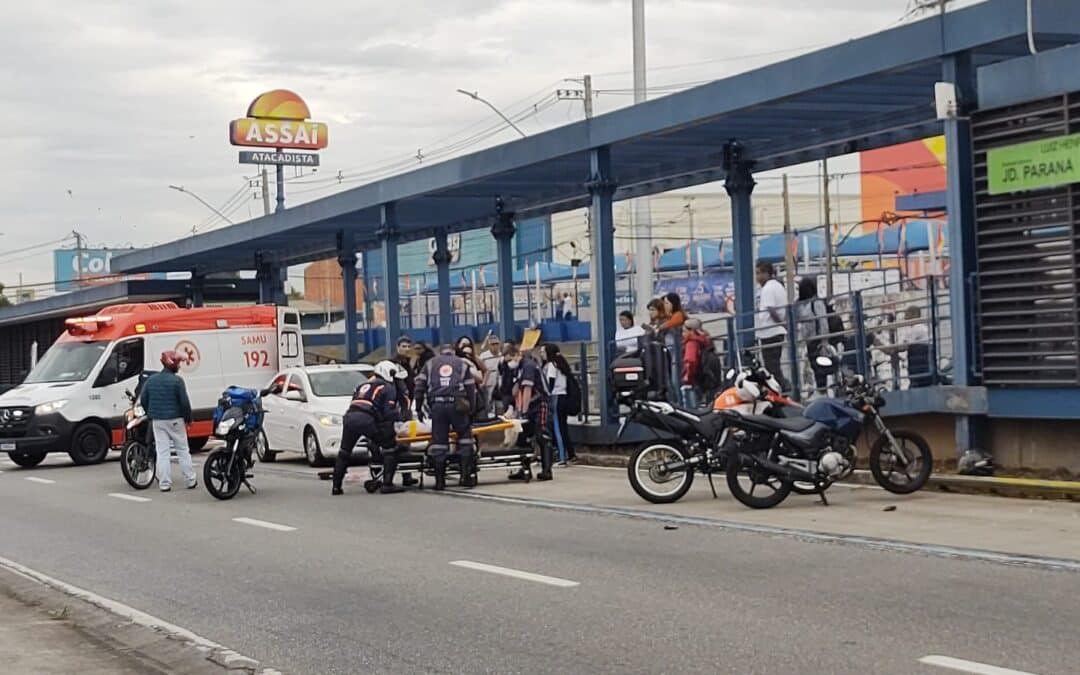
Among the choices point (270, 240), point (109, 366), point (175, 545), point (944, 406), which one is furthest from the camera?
Result: point (270, 240)

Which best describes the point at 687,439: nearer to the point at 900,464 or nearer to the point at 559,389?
the point at 900,464

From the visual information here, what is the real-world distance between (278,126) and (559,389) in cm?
4596

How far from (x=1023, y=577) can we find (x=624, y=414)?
12624mm

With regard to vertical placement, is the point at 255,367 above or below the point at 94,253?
below

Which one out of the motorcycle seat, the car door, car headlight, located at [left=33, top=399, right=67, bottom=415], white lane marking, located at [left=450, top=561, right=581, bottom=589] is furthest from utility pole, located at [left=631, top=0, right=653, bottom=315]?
white lane marking, located at [left=450, top=561, right=581, bottom=589]

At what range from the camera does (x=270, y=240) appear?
38.3 metres

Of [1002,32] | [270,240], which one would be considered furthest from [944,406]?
[270,240]

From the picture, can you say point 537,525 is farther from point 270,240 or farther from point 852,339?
point 270,240

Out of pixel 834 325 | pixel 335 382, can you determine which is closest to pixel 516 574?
pixel 834 325

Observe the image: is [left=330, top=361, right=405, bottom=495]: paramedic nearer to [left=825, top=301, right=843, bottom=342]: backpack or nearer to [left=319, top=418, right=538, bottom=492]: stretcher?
[left=319, top=418, right=538, bottom=492]: stretcher

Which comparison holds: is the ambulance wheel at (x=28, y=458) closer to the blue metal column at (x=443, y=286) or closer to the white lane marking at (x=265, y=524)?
the blue metal column at (x=443, y=286)

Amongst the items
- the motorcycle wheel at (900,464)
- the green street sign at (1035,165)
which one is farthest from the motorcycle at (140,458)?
the green street sign at (1035,165)

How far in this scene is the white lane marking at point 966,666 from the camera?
7488mm

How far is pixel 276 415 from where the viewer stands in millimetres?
25266
